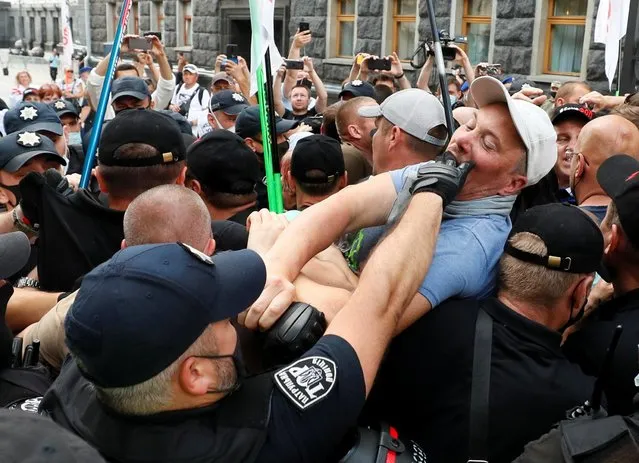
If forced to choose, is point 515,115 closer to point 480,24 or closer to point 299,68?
point 299,68

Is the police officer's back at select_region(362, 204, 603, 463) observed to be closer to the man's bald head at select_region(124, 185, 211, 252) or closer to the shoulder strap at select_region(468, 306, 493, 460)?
the shoulder strap at select_region(468, 306, 493, 460)

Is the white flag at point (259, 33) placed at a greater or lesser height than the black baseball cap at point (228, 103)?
greater

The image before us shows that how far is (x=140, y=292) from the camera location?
1.38 metres

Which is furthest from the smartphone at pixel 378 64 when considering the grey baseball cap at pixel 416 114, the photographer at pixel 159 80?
the grey baseball cap at pixel 416 114

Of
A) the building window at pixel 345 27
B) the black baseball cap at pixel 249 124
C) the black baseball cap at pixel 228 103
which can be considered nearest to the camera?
the black baseball cap at pixel 249 124

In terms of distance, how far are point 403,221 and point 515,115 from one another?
0.48m

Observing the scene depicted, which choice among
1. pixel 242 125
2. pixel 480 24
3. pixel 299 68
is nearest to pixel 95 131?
pixel 242 125

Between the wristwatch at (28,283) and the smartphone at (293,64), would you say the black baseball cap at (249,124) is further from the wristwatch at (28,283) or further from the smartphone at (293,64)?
the smartphone at (293,64)

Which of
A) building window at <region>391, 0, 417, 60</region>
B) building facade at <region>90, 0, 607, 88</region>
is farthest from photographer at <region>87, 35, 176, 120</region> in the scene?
building window at <region>391, 0, 417, 60</region>

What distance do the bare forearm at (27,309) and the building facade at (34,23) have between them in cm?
4499

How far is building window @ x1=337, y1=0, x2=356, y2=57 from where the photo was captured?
616 inches

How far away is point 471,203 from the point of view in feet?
6.75

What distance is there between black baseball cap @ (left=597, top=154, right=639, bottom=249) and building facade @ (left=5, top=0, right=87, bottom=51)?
4571 cm

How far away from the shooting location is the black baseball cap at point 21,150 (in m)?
3.59
